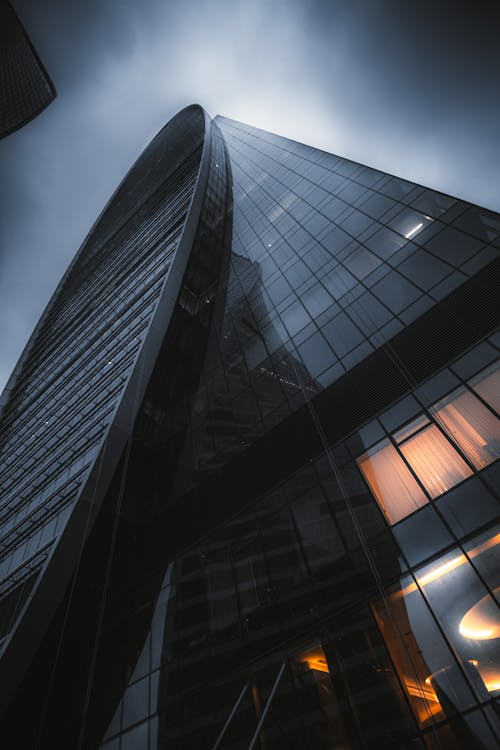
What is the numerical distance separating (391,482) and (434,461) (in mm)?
1437

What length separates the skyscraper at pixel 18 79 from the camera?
81312 mm

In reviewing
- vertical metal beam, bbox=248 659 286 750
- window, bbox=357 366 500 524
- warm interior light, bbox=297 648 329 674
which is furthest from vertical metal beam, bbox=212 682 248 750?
window, bbox=357 366 500 524

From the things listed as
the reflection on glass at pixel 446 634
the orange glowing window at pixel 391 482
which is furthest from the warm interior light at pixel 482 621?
the orange glowing window at pixel 391 482

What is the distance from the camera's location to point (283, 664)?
38.2ft

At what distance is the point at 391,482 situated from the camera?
41.9 ft

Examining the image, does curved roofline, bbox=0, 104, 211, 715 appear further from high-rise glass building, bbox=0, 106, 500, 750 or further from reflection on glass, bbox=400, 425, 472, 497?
reflection on glass, bbox=400, 425, 472, 497

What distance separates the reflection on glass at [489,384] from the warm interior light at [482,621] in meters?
5.25

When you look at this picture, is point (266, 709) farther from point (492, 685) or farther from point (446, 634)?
point (492, 685)

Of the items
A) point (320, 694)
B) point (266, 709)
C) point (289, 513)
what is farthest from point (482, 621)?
point (289, 513)

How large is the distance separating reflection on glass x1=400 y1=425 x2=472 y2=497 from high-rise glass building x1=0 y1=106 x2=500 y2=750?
0.06 meters

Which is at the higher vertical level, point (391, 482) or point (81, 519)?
point (81, 519)

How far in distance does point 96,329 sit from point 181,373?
1729cm

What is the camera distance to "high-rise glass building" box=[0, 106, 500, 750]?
1008cm

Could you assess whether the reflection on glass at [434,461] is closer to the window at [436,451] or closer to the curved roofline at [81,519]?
the window at [436,451]
